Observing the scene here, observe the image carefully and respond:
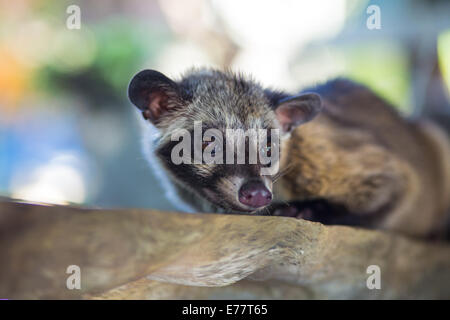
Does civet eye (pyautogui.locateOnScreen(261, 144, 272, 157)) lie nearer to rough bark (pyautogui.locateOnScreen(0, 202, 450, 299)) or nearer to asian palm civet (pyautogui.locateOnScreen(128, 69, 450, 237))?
asian palm civet (pyautogui.locateOnScreen(128, 69, 450, 237))

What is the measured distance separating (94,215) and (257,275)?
963 millimetres

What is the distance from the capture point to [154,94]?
2152 millimetres

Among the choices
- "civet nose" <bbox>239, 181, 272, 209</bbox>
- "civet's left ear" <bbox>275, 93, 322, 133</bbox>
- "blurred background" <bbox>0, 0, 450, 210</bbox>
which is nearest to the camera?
"civet nose" <bbox>239, 181, 272, 209</bbox>

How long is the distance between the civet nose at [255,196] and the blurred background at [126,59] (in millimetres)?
3690

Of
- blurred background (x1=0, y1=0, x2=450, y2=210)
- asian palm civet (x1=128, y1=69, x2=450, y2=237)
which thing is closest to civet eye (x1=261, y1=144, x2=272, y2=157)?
asian palm civet (x1=128, y1=69, x2=450, y2=237)

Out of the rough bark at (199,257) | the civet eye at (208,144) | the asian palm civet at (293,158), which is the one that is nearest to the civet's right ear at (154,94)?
the asian palm civet at (293,158)

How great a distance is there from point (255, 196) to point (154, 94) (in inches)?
32.3

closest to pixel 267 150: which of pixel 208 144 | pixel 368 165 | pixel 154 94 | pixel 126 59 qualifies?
pixel 208 144

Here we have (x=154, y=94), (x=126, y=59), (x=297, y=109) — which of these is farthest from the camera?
(x=126, y=59)

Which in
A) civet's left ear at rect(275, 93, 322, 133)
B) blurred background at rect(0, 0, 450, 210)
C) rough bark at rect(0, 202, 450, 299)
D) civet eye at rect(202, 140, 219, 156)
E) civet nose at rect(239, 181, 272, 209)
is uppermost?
blurred background at rect(0, 0, 450, 210)

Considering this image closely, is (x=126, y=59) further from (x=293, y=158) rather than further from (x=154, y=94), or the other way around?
(x=293, y=158)

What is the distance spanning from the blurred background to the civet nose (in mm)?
3690

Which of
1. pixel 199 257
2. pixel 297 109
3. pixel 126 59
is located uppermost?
pixel 126 59

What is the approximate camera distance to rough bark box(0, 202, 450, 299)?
44.2 inches
